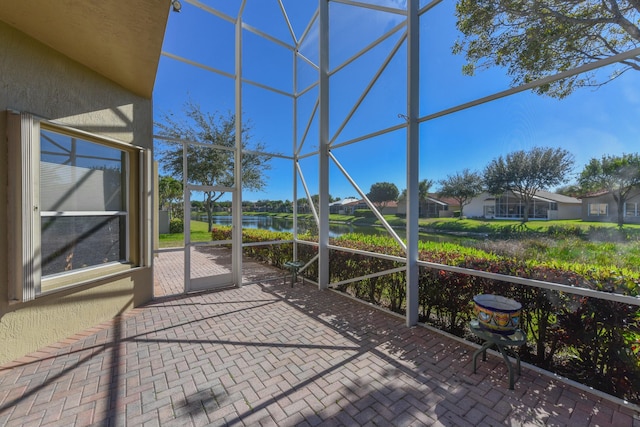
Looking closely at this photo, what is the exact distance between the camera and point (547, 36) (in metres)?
2.72

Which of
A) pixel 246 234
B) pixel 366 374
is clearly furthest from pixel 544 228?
pixel 246 234

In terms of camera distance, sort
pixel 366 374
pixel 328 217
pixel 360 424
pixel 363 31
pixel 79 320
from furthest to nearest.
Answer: pixel 328 217
pixel 363 31
pixel 79 320
pixel 366 374
pixel 360 424

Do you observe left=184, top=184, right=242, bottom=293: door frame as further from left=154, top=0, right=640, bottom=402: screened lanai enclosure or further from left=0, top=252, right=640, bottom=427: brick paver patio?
left=0, top=252, right=640, bottom=427: brick paver patio

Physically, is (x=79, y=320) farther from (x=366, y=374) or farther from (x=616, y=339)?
(x=616, y=339)

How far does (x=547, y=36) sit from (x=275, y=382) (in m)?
4.58

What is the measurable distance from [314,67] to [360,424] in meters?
6.45

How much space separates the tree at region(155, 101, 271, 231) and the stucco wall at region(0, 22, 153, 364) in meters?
1.52

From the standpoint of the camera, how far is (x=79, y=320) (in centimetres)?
333

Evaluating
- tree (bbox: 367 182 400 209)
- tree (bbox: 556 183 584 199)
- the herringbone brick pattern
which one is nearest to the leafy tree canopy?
tree (bbox: 367 182 400 209)

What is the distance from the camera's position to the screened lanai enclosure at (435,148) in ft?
7.89

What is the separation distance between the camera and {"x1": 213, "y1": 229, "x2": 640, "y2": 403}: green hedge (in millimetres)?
2238

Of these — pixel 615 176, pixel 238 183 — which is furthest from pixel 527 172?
pixel 238 183

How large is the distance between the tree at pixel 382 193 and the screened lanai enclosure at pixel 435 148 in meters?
0.04

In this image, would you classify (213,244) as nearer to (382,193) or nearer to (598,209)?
(382,193)
